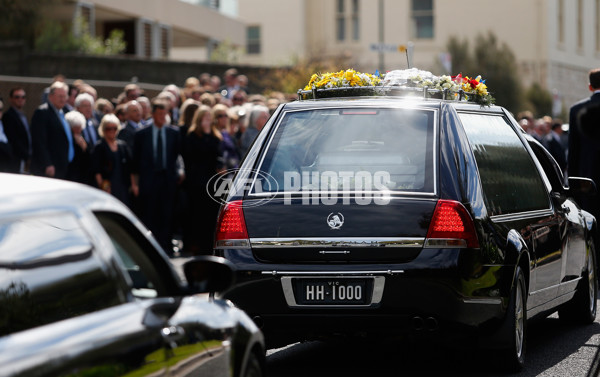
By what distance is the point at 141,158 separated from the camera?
16.5 meters

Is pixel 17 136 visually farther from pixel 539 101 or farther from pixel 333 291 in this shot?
pixel 539 101

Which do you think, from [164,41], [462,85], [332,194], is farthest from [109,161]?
[164,41]

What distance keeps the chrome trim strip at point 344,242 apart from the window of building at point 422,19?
65236mm

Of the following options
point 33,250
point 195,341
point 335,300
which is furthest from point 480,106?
point 33,250

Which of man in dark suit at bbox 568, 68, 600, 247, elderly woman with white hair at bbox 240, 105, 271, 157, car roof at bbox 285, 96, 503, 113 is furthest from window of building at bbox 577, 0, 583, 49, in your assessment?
car roof at bbox 285, 96, 503, 113

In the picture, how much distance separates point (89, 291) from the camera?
13.4 feet

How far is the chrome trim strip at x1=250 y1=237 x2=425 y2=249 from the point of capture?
7.57 metres

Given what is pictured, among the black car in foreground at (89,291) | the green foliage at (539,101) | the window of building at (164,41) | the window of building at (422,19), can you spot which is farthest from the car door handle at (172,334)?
the window of building at (422,19)

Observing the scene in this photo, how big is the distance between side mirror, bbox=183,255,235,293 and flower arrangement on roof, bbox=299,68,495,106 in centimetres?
410

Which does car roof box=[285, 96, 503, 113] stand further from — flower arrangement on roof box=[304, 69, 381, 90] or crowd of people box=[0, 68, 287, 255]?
crowd of people box=[0, 68, 287, 255]

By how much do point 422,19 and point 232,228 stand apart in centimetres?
6582

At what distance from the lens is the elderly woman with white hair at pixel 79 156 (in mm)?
15984

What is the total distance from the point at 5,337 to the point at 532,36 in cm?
6971

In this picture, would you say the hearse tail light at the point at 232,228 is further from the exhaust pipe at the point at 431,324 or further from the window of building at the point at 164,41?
the window of building at the point at 164,41
